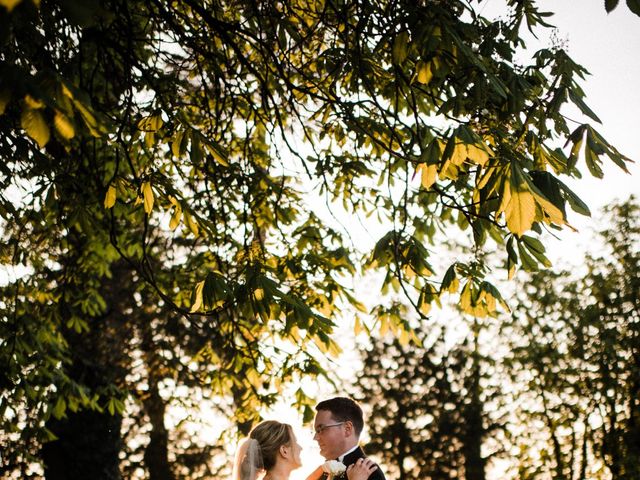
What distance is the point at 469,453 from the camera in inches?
1246

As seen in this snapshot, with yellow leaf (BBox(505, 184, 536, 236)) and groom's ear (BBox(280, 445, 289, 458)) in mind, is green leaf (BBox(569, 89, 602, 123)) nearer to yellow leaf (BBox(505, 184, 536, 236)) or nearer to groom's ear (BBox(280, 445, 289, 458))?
yellow leaf (BBox(505, 184, 536, 236))

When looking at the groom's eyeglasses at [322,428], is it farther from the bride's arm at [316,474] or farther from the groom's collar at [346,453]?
the bride's arm at [316,474]

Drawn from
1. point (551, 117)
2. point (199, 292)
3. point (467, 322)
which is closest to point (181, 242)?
point (199, 292)

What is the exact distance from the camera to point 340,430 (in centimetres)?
516

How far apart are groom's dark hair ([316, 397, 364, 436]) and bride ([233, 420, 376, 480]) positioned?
54cm

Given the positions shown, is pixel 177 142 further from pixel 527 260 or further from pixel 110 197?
pixel 527 260

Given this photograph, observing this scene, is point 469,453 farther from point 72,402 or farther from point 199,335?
point 72,402

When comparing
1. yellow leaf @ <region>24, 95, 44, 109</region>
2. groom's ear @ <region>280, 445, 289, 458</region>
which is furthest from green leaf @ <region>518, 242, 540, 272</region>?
groom's ear @ <region>280, 445, 289, 458</region>

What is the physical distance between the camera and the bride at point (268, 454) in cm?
530

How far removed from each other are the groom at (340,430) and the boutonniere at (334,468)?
0.14m

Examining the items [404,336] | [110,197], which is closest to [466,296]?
[404,336]

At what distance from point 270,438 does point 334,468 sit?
841 millimetres

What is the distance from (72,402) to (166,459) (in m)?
19.2

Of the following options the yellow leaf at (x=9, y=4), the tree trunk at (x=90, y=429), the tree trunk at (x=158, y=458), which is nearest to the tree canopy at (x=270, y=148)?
the yellow leaf at (x=9, y=4)
